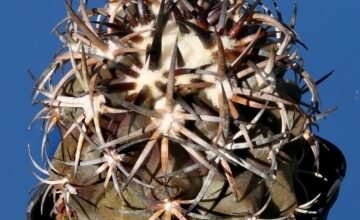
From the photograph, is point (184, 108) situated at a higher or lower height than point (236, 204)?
higher

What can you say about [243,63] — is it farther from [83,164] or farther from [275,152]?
[83,164]

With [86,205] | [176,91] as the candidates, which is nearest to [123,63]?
[176,91]

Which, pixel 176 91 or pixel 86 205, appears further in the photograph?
pixel 86 205

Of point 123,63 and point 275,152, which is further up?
point 123,63

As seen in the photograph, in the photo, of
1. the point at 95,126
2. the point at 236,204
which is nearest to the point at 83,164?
the point at 95,126

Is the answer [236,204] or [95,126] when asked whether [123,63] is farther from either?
[236,204]
